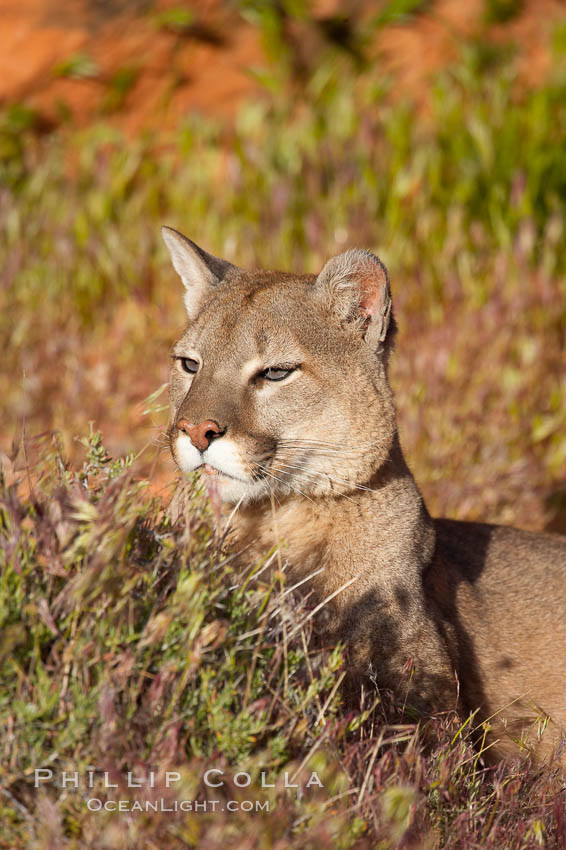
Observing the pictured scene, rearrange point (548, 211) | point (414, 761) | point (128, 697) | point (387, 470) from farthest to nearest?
point (548, 211)
point (387, 470)
point (414, 761)
point (128, 697)

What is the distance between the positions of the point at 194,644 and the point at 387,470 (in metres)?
1.29

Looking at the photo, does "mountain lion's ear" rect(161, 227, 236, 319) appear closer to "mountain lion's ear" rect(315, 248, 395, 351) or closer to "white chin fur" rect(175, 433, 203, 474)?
"mountain lion's ear" rect(315, 248, 395, 351)

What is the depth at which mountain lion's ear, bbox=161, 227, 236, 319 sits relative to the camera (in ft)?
13.1

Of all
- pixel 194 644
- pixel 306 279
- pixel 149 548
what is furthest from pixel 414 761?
pixel 306 279

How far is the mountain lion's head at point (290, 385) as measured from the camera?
10.7 ft

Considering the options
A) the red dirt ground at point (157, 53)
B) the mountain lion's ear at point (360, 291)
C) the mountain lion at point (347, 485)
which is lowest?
the mountain lion at point (347, 485)

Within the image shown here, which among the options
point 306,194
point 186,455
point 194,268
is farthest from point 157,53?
point 186,455

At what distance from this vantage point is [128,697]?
8.02 ft

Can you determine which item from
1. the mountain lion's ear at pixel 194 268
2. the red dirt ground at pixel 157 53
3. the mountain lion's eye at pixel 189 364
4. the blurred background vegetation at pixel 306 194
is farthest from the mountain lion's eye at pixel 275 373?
the red dirt ground at pixel 157 53

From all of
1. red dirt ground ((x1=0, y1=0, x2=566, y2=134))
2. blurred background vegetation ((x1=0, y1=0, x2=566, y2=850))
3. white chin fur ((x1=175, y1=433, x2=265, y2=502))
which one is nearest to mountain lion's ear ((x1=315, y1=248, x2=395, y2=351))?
white chin fur ((x1=175, y1=433, x2=265, y2=502))

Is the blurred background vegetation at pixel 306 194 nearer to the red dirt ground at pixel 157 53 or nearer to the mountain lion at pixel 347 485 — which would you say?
the red dirt ground at pixel 157 53

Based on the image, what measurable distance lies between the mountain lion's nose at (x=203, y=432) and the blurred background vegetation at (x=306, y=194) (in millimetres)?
1197

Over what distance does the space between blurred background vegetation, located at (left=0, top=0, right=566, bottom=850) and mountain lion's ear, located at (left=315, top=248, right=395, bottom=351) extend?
113cm

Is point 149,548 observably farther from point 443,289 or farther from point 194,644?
point 443,289
